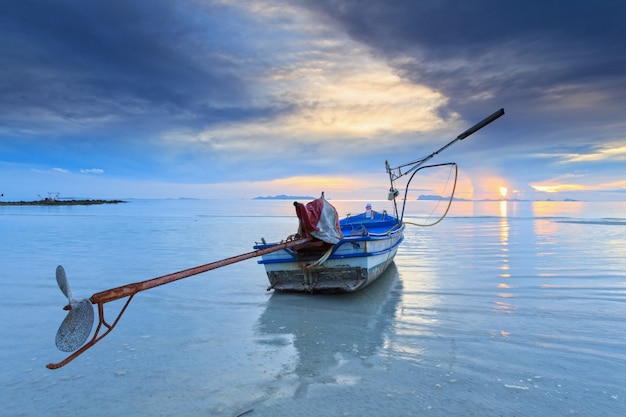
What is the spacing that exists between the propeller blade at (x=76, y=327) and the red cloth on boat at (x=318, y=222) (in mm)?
5720

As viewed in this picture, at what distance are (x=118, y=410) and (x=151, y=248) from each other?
15878mm

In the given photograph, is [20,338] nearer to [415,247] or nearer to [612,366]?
[612,366]

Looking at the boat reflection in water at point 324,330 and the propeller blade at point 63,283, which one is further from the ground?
the propeller blade at point 63,283

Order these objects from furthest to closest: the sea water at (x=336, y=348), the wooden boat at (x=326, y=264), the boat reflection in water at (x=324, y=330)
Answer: the wooden boat at (x=326, y=264) → the boat reflection in water at (x=324, y=330) → the sea water at (x=336, y=348)

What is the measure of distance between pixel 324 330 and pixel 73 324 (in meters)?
4.66

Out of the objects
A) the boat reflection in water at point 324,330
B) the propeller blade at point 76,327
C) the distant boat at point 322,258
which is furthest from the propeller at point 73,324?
the distant boat at point 322,258

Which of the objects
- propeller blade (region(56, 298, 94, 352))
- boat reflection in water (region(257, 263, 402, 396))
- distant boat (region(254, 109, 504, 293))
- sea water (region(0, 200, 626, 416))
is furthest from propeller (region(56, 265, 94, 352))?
distant boat (region(254, 109, 504, 293))

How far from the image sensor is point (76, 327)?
3.31 m

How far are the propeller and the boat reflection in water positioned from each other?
2.58 metres

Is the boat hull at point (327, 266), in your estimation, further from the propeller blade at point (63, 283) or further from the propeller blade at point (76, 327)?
the propeller blade at point (63, 283)

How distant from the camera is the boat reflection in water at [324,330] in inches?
211

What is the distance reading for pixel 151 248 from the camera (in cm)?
1906

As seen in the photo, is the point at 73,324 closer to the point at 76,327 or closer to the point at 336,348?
the point at 76,327

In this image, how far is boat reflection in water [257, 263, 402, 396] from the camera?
17.6 ft
